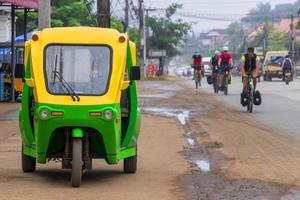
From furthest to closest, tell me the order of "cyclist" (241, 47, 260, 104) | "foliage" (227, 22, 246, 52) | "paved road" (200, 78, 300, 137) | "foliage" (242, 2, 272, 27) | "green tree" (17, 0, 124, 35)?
"foliage" (242, 2, 272, 27)
"foliage" (227, 22, 246, 52)
"green tree" (17, 0, 124, 35)
"cyclist" (241, 47, 260, 104)
"paved road" (200, 78, 300, 137)

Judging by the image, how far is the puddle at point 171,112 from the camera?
19.6 metres

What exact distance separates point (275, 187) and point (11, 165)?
13.8 feet

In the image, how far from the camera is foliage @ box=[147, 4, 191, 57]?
8050 centimetres

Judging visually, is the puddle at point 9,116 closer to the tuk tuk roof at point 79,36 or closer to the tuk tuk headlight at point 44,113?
the tuk tuk roof at point 79,36

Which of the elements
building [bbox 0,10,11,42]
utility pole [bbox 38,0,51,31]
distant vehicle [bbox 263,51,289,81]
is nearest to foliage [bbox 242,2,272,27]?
distant vehicle [bbox 263,51,289,81]

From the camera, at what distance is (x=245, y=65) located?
71.3 ft

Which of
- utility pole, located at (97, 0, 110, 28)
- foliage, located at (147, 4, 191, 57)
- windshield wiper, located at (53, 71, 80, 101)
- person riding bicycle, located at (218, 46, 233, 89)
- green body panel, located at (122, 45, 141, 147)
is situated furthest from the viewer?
foliage, located at (147, 4, 191, 57)

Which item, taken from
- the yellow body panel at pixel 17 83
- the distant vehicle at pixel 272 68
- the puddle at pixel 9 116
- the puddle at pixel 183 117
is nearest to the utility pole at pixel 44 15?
the puddle at pixel 9 116

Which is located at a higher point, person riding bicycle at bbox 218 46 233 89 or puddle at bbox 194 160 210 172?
person riding bicycle at bbox 218 46 233 89

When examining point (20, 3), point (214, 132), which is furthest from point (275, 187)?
point (20, 3)

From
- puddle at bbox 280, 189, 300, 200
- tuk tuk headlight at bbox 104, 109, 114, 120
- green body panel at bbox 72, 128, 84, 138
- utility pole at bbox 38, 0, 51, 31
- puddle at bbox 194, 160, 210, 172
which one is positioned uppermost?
utility pole at bbox 38, 0, 51, 31

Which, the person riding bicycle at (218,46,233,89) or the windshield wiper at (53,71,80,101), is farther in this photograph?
the person riding bicycle at (218,46,233,89)

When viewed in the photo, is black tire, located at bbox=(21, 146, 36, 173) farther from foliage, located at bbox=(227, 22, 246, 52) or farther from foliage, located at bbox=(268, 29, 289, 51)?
foliage, located at bbox=(227, 22, 246, 52)

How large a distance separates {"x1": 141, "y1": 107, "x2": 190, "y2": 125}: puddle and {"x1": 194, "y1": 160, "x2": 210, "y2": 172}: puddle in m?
6.50
